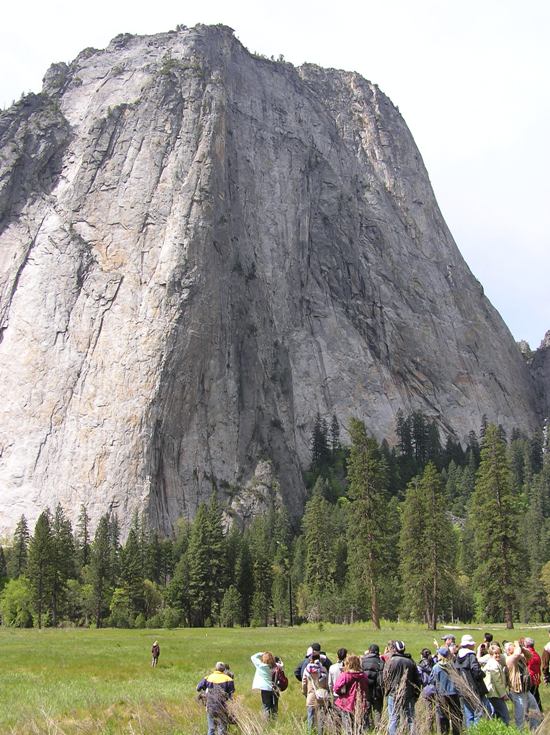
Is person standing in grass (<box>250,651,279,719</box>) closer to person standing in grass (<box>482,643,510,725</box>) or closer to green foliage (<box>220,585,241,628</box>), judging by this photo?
person standing in grass (<box>482,643,510,725</box>)

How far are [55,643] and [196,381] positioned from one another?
3305 inches

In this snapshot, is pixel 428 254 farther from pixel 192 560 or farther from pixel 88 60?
pixel 192 560

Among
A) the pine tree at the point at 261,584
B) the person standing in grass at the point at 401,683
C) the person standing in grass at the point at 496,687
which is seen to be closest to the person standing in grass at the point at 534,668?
the person standing in grass at the point at 496,687

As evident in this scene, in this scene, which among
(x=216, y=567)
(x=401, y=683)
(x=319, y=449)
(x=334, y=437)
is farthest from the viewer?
(x=334, y=437)

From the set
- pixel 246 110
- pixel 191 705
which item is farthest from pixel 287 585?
pixel 246 110

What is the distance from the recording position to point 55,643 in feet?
129

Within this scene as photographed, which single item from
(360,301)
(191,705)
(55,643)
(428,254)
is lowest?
(191,705)

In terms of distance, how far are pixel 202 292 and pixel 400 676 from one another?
378 ft

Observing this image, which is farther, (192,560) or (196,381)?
(196,381)

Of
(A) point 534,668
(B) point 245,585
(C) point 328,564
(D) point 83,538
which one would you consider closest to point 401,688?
(A) point 534,668

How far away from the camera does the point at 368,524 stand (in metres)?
48.7

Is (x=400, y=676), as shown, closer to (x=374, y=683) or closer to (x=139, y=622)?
(x=374, y=683)

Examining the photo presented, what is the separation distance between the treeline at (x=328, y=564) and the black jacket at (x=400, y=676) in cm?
3328

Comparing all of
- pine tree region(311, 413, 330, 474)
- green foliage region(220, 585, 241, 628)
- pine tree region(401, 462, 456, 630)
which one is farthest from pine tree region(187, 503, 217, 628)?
pine tree region(311, 413, 330, 474)
